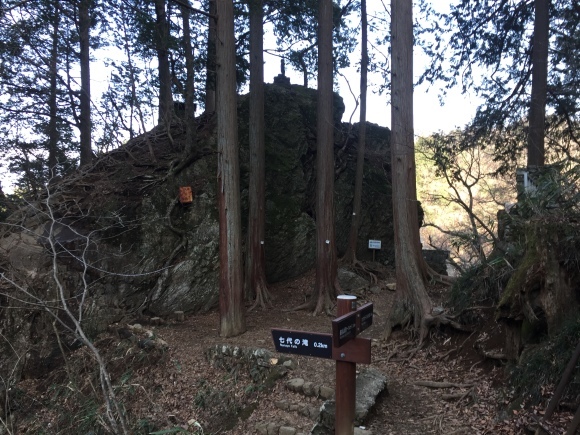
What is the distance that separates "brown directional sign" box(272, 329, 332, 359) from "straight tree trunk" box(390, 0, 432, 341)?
179 inches

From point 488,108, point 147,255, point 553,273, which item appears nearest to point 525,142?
point 488,108

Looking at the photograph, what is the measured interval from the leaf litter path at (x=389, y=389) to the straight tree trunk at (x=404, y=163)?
1088mm

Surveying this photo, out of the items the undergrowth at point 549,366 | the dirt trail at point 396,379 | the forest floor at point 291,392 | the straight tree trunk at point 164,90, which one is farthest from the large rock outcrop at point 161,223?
the undergrowth at point 549,366

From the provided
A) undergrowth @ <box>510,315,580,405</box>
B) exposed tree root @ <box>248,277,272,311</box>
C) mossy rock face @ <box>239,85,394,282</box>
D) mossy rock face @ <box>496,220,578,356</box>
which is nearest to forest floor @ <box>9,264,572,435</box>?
undergrowth @ <box>510,315,580,405</box>

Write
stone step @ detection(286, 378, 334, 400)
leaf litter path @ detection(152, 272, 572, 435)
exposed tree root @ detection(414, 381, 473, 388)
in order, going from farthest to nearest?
stone step @ detection(286, 378, 334, 400) → exposed tree root @ detection(414, 381, 473, 388) → leaf litter path @ detection(152, 272, 572, 435)

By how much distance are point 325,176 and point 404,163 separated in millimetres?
3391

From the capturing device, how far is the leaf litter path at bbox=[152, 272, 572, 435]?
4.46 meters

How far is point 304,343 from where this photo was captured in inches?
→ 119

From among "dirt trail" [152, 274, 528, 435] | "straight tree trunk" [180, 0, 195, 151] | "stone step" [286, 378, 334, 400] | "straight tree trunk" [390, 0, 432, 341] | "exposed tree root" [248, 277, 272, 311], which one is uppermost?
"straight tree trunk" [180, 0, 195, 151]

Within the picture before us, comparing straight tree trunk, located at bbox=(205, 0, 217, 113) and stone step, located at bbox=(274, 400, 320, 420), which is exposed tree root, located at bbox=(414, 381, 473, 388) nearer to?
stone step, located at bbox=(274, 400, 320, 420)

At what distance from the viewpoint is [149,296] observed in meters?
9.13

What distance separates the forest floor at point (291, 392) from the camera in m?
4.51

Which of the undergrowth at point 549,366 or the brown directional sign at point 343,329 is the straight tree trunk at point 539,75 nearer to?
the undergrowth at point 549,366

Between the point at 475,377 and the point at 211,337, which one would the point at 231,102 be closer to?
the point at 211,337
